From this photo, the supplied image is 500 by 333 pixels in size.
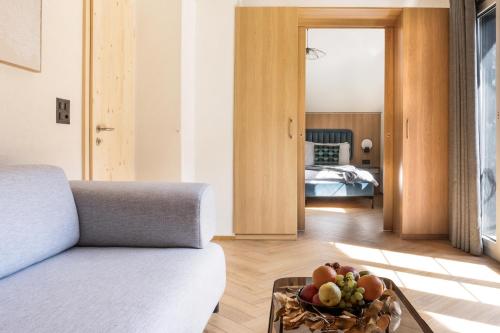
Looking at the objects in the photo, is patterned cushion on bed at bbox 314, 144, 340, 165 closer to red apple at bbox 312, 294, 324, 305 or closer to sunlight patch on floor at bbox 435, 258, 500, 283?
sunlight patch on floor at bbox 435, 258, 500, 283

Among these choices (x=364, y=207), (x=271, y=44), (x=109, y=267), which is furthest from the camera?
(x=364, y=207)

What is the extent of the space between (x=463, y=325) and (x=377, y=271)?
819 millimetres

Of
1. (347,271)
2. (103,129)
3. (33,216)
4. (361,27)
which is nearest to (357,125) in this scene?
(361,27)

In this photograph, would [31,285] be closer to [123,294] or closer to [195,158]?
[123,294]

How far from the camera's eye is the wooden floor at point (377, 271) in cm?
176

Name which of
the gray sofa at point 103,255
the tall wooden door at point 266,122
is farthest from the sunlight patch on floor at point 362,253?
the gray sofa at point 103,255

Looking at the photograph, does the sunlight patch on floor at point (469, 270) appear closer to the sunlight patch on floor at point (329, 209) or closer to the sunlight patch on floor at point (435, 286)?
the sunlight patch on floor at point (435, 286)

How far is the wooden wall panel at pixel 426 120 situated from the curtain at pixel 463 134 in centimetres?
12

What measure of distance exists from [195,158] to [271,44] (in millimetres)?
1232

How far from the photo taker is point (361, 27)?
12.2 ft

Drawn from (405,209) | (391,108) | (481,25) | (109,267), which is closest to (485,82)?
(481,25)

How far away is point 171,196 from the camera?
4.74 feet

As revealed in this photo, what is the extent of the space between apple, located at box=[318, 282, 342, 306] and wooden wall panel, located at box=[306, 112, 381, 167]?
670 centimetres

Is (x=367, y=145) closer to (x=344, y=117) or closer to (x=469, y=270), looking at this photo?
(x=344, y=117)
